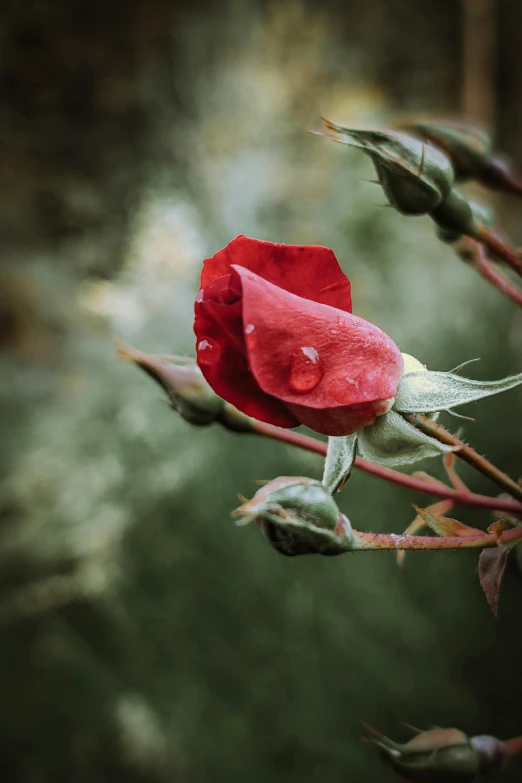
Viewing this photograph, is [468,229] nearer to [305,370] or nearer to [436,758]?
[305,370]

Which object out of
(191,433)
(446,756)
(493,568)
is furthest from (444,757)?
(191,433)

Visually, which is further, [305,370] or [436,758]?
[436,758]

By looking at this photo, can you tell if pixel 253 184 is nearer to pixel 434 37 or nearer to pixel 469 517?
pixel 434 37

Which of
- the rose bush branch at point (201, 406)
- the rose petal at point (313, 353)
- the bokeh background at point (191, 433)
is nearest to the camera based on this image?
the rose petal at point (313, 353)

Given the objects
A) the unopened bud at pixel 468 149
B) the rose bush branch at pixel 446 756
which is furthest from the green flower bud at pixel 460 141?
the rose bush branch at pixel 446 756

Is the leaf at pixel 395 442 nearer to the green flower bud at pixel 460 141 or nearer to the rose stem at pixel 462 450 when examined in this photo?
the rose stem at pixel 462 450

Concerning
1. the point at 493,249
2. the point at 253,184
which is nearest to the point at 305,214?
the point at 253,184
